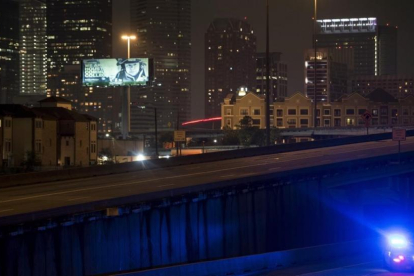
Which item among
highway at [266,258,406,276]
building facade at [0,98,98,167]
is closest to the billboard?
building facade at [0,98,98,167]

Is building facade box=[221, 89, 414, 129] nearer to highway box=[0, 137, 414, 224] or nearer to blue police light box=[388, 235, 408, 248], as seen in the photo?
highway box=[0, 137, 414, 224]

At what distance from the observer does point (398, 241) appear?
27.8 m

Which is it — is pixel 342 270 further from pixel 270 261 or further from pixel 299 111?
pixel 299 111

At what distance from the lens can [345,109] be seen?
16850cm

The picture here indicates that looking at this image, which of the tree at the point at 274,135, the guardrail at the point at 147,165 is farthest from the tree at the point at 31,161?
the tree at the point at 274,135

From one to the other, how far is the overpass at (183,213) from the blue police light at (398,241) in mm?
8105

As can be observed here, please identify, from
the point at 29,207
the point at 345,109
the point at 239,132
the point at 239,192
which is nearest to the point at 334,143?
the point at 239,192

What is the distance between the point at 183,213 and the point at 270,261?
15.6 ft

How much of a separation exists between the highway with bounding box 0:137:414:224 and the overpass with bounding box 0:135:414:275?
6 cm

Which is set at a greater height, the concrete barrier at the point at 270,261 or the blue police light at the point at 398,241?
the blue police light at the point at 398,241

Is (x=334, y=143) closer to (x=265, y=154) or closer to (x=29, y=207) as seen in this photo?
(x=265, y=154)

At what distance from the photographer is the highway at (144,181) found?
33094 mm

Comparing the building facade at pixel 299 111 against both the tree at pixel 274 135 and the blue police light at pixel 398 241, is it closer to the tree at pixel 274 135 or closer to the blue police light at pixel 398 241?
the tree at pixel 274 135

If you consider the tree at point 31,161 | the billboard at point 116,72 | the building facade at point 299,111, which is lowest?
the tree at point 31,161
